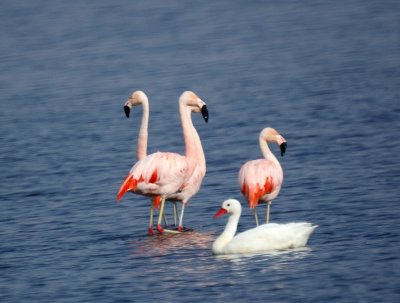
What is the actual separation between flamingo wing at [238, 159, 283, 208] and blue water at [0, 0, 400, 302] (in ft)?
1.71

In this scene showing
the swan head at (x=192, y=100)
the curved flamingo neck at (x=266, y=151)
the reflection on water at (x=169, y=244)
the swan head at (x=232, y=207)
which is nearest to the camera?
the swan head at (x=232, y=207)

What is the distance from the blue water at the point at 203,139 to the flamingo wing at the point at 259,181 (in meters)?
0.52

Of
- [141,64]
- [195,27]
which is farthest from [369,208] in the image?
[195,27]

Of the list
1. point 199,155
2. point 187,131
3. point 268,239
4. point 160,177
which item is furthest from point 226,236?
point 187,131

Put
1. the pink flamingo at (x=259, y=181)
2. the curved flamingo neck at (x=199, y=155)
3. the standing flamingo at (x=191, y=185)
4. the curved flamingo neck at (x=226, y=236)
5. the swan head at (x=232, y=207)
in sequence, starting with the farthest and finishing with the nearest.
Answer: the curved flamingo neck at (x=199, y=155) → the standing flamingo at (x=191, y=185) → the pink flamingo at (x=259, y=181) → the swan head at (x=232, y=207) → the curved flamingo neck at (x=226, y=236)

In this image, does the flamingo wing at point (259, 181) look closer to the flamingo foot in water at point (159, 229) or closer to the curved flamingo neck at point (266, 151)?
the curved flamingo neck at point (266, 151)

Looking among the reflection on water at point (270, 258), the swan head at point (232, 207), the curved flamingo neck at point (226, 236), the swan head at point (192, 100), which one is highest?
the swan head at point (192, 100)

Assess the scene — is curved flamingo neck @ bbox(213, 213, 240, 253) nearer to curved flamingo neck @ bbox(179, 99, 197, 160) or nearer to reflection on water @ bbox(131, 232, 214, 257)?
reflection on water @ bbox(131, 232, 214, 257)

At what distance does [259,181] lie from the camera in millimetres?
11375

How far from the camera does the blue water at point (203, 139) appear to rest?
33.2 ft

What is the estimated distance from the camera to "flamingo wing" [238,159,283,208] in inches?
446

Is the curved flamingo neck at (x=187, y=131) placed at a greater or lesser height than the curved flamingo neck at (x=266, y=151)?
greater

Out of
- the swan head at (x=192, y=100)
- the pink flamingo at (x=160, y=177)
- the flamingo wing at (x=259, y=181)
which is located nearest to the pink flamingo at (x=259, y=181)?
the flamingo wing at (x=259, y=181)

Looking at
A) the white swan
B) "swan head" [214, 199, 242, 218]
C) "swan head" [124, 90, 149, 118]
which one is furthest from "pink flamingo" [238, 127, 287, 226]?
"swan head" [124, 90, 149, 118]
